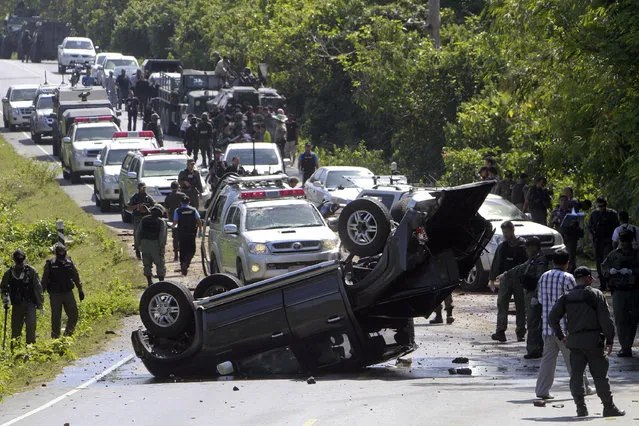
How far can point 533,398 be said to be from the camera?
1347 cm

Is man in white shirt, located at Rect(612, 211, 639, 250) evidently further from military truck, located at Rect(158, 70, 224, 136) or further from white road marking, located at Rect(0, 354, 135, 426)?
military truck, located at Rect(158, 70, 224, 136)

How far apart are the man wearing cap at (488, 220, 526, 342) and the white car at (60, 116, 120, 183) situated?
23.5 meters

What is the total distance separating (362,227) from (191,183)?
1352 centimetres

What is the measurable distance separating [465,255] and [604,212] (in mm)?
7007

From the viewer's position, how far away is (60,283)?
19.4m

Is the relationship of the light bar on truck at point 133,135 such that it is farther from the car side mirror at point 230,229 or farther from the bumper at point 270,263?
the bumper at point 270,263

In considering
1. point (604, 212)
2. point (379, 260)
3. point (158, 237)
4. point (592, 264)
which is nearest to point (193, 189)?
point (158, 237)

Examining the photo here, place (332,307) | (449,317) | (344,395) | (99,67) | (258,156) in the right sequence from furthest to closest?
(99,67) < (258,156) < (449,317) < (332,307) < (344,395)

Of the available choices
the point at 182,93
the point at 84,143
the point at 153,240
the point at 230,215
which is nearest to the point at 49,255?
the point at 153,240

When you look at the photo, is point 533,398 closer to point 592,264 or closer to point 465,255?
point 465,255

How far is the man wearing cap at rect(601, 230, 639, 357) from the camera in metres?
16.7

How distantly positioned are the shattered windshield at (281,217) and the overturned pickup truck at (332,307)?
664 centimetres

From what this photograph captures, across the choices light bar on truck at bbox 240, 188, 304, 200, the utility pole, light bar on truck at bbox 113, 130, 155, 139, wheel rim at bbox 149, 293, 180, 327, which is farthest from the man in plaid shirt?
the utility pole

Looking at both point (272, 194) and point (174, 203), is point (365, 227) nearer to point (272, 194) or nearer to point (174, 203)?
point (272, 194)
